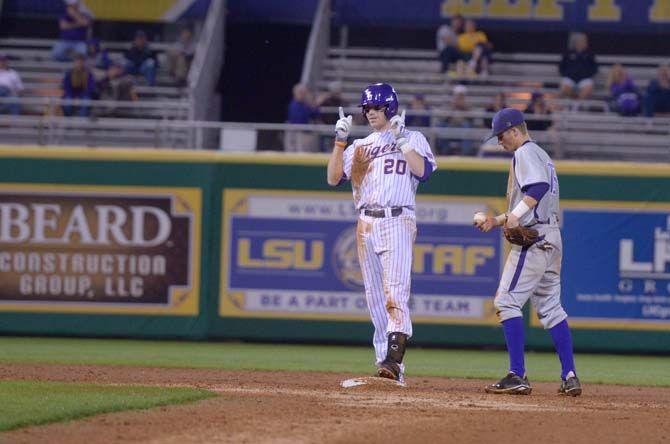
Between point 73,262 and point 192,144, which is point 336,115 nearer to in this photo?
point 192,144

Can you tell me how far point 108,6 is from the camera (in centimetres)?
2108

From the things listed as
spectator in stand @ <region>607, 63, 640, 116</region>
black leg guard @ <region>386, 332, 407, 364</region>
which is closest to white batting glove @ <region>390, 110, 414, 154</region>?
black leg guard @ <region>386, 332, 407, 364</region>

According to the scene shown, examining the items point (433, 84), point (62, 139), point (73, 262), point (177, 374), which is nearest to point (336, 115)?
point (433, 84)

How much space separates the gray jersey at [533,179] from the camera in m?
8.64

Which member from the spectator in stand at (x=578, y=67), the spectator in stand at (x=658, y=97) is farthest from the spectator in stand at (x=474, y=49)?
the spectator in stand at (x=658, y=97)

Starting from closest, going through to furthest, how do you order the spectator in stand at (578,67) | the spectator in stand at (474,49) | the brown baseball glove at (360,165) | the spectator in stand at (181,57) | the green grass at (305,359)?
the brown baseball glove at (360,165)
the green grass at (305,359)
the spectator in stand at (578,67)
the spectator in stand at (181,57)
the spectator in stand at (474,49)

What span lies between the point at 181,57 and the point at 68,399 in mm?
11882

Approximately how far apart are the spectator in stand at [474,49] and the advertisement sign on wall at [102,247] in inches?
274

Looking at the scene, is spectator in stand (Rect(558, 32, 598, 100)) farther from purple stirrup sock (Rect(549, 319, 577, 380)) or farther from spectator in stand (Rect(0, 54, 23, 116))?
purple stirrup sock (Rect(549, 319, 577, 380))

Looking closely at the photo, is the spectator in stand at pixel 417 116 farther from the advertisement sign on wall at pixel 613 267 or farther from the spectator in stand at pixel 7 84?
the spectator in stand at pixel 7 84

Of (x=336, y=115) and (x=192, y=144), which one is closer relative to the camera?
(x=192, y=144)

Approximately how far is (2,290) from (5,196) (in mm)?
1010

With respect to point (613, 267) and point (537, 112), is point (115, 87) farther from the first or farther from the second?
point (613, 267)

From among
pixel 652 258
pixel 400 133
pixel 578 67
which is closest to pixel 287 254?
pixel 652 258
